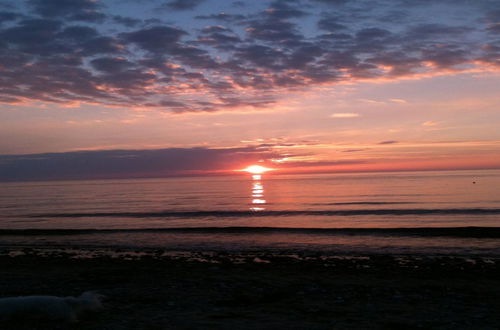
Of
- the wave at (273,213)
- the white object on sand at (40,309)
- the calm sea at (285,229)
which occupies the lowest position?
the wave at (273,213)

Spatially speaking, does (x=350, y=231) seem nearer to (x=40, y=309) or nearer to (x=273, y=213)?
(x=273, y=213)

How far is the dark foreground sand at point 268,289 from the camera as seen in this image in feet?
30.7

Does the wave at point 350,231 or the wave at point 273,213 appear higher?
the wave at point 350,231

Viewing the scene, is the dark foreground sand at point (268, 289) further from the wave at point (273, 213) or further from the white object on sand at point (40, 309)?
the wave at point (273, 213)

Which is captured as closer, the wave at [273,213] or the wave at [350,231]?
the wave at [350,231]

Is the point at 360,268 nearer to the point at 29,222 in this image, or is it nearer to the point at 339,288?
the point at 339,288

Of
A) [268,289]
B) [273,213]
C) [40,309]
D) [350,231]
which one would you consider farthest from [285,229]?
[40,309]

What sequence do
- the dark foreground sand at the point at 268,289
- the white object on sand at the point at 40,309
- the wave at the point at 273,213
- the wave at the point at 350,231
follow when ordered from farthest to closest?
the wave at the point at 273,213
the wave at the point at 350,231
the dark foreground sand at the point at 268,289
the white object on sand at the point at 40,309

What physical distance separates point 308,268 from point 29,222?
35.7 meters

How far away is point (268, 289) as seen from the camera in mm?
12961

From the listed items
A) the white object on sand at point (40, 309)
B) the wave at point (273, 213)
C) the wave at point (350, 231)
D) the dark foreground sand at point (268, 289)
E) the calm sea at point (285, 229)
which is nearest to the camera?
the white object on sand at point (40, 309)

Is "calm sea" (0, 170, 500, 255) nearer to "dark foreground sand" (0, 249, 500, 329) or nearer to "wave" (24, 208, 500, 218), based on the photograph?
"wave" (24, 208, 500, 218)

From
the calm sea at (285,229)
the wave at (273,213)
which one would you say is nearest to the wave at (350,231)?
the calm sea at (285,229)

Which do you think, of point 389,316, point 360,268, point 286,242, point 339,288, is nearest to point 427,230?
point 286,242
